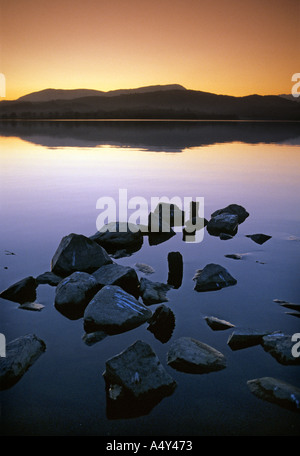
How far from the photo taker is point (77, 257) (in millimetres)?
6926

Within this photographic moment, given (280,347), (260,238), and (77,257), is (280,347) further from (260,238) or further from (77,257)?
(260,238)

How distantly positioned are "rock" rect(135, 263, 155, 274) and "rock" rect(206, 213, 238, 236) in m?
2.77

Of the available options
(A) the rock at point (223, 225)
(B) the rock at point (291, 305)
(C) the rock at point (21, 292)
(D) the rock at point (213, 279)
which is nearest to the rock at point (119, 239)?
(A) the rock at point (223, 225)

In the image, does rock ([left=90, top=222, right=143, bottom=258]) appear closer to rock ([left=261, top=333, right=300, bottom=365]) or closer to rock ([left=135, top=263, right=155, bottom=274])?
rock ([left=135, top=263, right=155, bottom=274])

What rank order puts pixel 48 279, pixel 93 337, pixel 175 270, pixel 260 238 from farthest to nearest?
pixel 260 238
pixel 175 270
pixel 48 279
pixel 93 337

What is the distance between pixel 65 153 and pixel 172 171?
40.1ft

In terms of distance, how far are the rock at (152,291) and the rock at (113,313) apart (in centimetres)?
42

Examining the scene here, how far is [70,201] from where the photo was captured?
13.7m

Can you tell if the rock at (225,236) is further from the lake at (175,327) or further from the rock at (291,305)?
the rock at (291,305)

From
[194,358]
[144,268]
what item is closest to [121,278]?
[144,268]

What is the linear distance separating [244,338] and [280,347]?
429 mm

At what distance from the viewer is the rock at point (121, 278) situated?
20.1ft

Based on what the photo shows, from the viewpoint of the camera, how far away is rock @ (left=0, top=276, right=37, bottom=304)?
5934 mm
